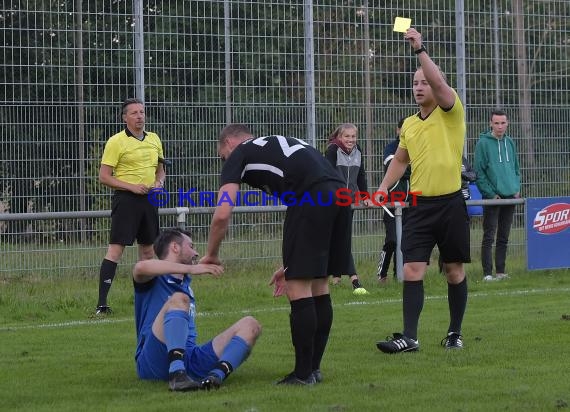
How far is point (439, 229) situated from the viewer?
30.0ft

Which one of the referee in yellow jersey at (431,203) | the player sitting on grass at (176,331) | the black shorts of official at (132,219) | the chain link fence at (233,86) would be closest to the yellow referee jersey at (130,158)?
the black shorts of official at (132,219)

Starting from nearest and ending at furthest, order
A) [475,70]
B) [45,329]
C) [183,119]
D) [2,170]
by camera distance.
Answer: [45,329] < [2,170] < [183,119] < [475,70]

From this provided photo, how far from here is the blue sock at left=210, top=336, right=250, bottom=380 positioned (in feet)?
25.0

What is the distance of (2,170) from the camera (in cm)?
1449

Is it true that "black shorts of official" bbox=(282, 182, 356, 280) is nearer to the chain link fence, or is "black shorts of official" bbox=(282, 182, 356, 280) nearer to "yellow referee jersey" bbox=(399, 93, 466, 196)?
"yellow referee jersey" bbox=(399, 93, 466, 196)

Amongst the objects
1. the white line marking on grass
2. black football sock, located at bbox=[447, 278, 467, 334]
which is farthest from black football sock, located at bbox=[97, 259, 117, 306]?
black football sock, located at bbox=[447, 278, 467, 334]

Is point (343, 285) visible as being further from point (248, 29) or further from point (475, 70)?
point (475, 70)

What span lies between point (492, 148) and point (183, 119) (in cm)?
393

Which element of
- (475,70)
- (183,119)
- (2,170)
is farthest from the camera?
(475,70)

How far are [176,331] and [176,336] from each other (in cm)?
3

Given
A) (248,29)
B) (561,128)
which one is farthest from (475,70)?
(248,29)

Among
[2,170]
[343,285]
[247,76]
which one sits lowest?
[343,285]

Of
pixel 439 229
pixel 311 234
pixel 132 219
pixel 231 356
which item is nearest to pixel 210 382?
pixel 231 356

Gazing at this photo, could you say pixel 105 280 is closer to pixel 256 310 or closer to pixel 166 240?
pixel 256 310
